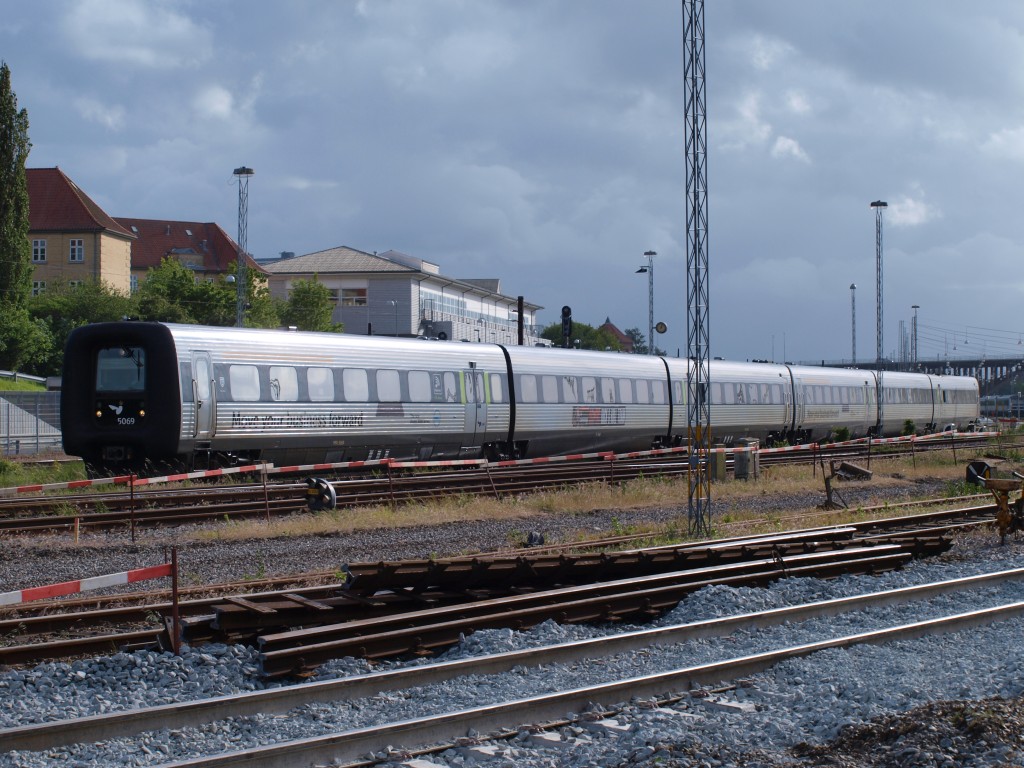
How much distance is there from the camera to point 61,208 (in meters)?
83.4

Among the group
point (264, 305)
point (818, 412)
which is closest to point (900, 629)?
point (818, 412)

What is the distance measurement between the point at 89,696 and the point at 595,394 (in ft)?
76.6

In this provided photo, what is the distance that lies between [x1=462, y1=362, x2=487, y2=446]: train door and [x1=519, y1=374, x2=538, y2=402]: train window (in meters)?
1.48

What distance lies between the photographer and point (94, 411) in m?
21.4

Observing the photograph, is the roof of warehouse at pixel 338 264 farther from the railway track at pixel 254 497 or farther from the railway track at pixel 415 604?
the railway track at pixel 415 604

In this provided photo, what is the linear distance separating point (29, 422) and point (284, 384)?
22260 mm

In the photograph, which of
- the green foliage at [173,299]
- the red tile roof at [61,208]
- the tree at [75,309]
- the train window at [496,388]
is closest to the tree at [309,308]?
the green foliage at [173,299]

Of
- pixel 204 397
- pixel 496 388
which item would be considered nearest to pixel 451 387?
pixel 496 388

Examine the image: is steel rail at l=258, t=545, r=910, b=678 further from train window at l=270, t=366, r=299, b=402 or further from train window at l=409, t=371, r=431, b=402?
train window at l=409, t=371, r=431, b=402

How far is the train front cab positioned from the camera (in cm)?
2020

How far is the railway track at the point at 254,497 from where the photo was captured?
56.6 ft

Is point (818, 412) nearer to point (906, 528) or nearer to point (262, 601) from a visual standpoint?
point (906, 528)

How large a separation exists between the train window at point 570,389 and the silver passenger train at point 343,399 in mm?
38

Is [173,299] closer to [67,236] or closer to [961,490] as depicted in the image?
[67,236]
